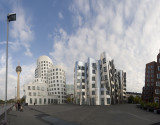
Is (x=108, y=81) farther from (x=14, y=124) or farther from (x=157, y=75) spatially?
(x=14, y=124)

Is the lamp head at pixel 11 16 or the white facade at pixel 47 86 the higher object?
the lamp head at pixel 11 16

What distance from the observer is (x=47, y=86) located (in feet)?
361

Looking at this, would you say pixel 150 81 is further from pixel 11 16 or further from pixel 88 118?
pixel 11 16

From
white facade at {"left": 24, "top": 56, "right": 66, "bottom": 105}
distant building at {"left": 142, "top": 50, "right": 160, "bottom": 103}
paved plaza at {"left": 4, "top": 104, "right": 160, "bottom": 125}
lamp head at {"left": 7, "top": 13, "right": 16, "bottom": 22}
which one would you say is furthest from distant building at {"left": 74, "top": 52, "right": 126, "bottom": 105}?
lamp head at {"left": 7, "top": 13, "right": 16, "bottom": 22}

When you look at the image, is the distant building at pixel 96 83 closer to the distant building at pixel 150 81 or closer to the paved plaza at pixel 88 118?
the distant building at pixel 150 81

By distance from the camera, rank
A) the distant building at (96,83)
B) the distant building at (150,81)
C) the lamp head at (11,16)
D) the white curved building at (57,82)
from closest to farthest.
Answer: the lamp head at (11,16) < the distant building at (96,83) < the distant building at (150,81) < the white curved building at (57,82)

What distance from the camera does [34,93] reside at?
82.8m

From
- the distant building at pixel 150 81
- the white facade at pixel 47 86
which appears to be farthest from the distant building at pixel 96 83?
the white facade at pixel 47 86

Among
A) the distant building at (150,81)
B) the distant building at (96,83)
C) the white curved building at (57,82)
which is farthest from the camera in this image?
the white curved building at (57,82)

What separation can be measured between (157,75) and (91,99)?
26.9 m

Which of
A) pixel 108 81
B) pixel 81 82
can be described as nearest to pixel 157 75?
pixel 108 81

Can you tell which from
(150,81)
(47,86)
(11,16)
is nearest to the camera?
(11,16)

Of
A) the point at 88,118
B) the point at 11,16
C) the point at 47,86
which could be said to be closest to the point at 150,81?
the point at 88,118

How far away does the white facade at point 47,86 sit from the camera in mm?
81625
